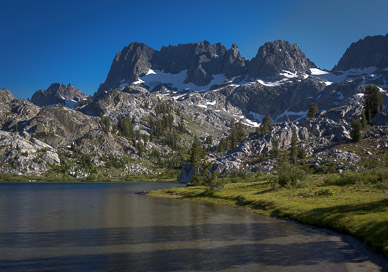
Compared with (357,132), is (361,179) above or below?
below

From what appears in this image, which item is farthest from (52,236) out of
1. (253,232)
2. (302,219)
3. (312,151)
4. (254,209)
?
(312,151)

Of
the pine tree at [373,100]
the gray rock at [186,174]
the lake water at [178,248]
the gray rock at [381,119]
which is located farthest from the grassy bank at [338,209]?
the pine tree at [373,100]

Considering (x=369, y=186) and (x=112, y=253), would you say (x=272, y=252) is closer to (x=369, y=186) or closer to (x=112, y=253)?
(x=112, y=253)

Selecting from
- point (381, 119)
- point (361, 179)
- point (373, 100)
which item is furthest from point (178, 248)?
point (373, 100)

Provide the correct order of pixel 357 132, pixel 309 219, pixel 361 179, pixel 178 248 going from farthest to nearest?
pixel 357 132 → pixel 361 179 → pixel 309 219 → pixel 178 248

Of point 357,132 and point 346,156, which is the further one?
point 357,132

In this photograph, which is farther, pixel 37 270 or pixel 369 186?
pixel 369 186

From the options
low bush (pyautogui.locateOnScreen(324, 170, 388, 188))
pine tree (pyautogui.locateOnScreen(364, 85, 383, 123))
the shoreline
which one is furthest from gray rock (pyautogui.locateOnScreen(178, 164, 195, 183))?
pine tree (pyautogui.locateOnScreen(364, 85, 383, 123))

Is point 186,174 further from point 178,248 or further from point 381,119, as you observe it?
point 178,248

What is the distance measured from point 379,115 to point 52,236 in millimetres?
179742

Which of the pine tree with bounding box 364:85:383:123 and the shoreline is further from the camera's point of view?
the pine tree with bounding box 364:85:383:123

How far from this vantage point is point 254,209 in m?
52.2

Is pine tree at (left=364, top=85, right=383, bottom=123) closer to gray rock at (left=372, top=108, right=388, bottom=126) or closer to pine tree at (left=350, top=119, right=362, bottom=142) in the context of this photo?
gray rock at (left=372, top=108, right=388, bottom=126)

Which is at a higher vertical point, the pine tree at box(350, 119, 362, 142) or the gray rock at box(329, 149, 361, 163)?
the pine tree at box(350, 119, 362, 142)
